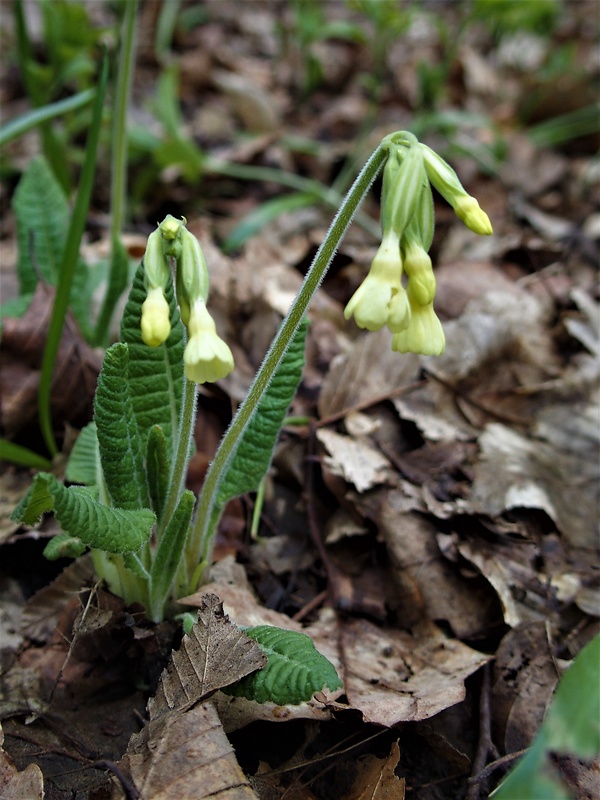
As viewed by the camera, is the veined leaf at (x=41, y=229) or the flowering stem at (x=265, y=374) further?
the veined leaf at (x=41, y=229)

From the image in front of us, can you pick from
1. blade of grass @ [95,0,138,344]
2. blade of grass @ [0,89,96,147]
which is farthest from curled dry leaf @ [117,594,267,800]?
blade of grass @ [0,89,96,147]

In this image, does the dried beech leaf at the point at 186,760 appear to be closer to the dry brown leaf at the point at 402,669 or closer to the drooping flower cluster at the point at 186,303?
the dry brown leaf at the point at 402,669

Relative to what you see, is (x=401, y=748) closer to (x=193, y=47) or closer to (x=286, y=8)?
(x=193, y=47)

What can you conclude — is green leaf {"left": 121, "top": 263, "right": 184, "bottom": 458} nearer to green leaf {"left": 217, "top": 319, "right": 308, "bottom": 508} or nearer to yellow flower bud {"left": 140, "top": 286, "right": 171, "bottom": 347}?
green leaf {"left": 217, "top": 319, "right": 308, "bottom": 508}

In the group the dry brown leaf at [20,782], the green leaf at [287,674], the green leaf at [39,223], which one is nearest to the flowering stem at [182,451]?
the green leaf at [287,674]

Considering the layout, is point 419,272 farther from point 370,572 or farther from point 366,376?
point 366,376

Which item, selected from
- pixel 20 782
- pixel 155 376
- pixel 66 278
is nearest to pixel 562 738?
pixel 20 782
